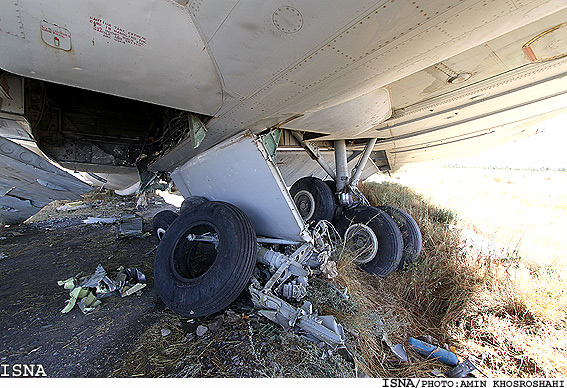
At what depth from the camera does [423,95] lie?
3.17 m

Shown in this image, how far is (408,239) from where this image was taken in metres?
3.77

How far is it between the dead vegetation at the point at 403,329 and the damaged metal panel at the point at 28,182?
9.79 ft

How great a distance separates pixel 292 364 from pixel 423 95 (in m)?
3.36

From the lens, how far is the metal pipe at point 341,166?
4500mm

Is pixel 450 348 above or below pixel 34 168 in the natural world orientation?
below

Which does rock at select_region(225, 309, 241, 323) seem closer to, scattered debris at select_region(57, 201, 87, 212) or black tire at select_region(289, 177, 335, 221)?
black tire at select_region(289, 177, 335, 221)

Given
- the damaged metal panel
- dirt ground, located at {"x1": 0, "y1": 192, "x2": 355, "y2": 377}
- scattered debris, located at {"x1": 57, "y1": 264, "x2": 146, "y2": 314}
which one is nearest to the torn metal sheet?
dirt ground, located at {"x1": 0, "y1": 192, "x2": 355, "y2": 377}

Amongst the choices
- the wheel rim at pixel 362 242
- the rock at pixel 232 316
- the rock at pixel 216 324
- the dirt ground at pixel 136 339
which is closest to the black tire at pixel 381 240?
the wheel rim at pixel 362 242

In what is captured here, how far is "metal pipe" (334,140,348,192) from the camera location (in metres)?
4.50

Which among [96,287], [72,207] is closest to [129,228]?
[96,287]

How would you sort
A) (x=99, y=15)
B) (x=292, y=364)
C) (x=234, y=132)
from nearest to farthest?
(x=99, y=15), (x=292, y=364), (x=234, y=132)

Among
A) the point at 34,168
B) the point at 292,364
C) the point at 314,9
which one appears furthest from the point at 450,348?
the point at 34,168

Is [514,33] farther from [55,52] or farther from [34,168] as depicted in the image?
[34,168]

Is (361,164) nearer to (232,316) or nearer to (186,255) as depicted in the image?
(186,255)
